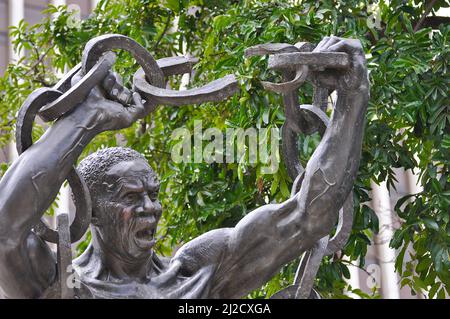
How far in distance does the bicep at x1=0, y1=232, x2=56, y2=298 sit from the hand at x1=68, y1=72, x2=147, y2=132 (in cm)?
67

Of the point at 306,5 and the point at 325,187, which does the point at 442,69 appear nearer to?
the point at 306,5

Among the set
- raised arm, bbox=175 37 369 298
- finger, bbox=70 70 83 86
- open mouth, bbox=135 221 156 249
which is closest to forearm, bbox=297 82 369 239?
raised arm, bbox=175 37 369 298

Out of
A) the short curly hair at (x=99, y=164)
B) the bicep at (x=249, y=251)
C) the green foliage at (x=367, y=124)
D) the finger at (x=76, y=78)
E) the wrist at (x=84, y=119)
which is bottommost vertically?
the green foliage at (x=367, y=124)

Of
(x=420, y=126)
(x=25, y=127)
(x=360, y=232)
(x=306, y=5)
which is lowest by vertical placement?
(x=360, y=232)

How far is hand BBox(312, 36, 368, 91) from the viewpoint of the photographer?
21.7 feet

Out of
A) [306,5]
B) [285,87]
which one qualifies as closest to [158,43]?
[306,5]

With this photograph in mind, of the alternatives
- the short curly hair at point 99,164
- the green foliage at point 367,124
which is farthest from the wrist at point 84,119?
the green foliage at point 367,124

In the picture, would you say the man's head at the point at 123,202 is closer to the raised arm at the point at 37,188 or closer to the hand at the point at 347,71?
the raised arm at the point at 37,188

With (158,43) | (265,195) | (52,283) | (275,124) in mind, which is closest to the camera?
(52,283)

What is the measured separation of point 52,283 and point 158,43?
6.38 meters

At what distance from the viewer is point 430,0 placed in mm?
11711

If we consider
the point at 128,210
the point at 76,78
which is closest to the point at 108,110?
the point at 76,78

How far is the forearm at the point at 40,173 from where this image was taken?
6.11 m

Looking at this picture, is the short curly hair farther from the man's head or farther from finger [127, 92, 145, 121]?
finger [127, 92, 145, 121]
